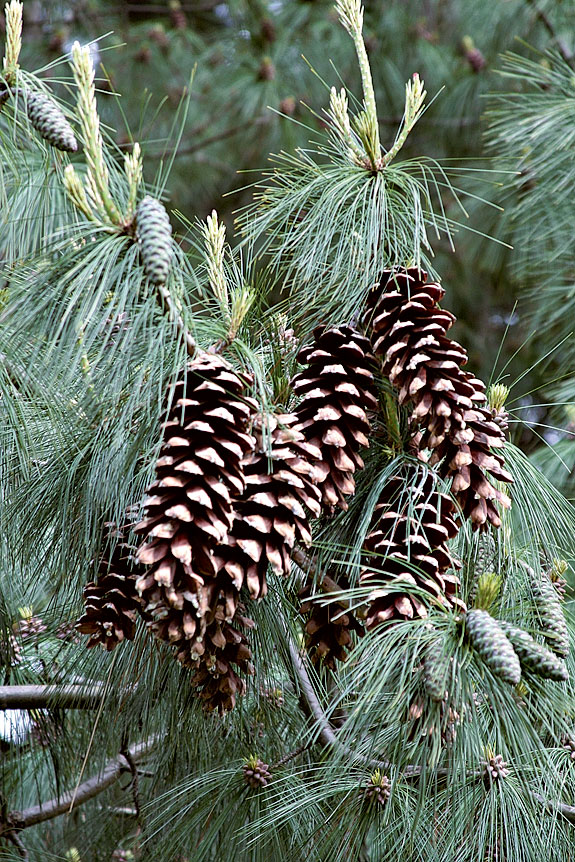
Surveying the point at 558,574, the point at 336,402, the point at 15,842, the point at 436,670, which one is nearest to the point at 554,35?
the point at 558,574

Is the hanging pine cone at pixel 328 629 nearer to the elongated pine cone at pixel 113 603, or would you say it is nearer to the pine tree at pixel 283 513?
the pine tree at pixel 283 513

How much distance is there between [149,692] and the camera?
109 cm

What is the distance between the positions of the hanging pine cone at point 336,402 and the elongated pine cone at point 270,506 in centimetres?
3

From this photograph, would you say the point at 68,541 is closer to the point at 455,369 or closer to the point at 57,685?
the point at 57,685

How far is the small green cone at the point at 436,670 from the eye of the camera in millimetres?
740

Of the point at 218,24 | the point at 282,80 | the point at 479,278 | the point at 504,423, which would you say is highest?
the point at 218,24

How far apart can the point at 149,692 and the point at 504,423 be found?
20.7 inches

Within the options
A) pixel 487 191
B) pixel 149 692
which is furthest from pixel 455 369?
pixel 487 191

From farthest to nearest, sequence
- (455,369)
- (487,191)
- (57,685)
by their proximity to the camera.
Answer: (487,191)
(57,685)
(455,369)

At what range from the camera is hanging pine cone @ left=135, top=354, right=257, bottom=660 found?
754mm

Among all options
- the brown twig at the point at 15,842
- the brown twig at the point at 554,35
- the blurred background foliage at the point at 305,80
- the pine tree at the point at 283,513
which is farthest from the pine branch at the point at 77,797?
the brown twig at the point at 554,35

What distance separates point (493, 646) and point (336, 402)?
0.90 feet

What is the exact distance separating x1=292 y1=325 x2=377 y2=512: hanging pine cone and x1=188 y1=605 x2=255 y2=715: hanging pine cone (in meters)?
0.15

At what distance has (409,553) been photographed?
0.86 metres
